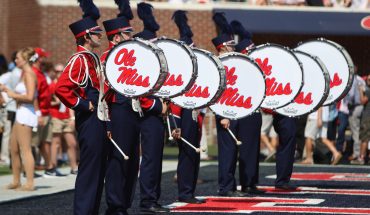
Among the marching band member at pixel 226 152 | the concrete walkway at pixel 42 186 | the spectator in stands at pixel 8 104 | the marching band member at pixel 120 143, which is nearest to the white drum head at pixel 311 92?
the marching band member at pixel 226 152

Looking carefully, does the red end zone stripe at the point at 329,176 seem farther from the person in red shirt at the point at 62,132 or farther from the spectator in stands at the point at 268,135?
the spectator in stands at the point at 268,135

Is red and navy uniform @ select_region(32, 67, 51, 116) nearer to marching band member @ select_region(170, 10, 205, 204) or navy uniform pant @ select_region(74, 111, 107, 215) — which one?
marching band member @ select_region(170, 10, 205, 204)

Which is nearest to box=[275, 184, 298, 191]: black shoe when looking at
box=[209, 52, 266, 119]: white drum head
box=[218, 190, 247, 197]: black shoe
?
box=[218, 190, 247, 197]: black shoe

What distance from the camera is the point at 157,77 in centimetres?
1083

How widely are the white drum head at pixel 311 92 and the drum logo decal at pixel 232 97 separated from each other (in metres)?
0.95

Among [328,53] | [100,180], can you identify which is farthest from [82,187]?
[328,53]

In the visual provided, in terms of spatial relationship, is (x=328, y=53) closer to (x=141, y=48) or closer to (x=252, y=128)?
(x=252, y=128)

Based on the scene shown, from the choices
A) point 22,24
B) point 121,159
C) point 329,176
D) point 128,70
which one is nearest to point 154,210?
point 121,159

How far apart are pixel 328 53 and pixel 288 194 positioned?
1.94 m

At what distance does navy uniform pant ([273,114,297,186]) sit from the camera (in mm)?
14969

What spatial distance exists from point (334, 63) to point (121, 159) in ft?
15.6

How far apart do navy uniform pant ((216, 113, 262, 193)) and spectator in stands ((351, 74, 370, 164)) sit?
22.1 ft

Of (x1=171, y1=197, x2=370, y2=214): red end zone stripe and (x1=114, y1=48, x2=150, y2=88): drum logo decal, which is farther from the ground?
(x1=114, y1=48, x2=150, y2=88): drum logo decal

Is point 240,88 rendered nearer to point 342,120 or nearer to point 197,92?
point 197,92
